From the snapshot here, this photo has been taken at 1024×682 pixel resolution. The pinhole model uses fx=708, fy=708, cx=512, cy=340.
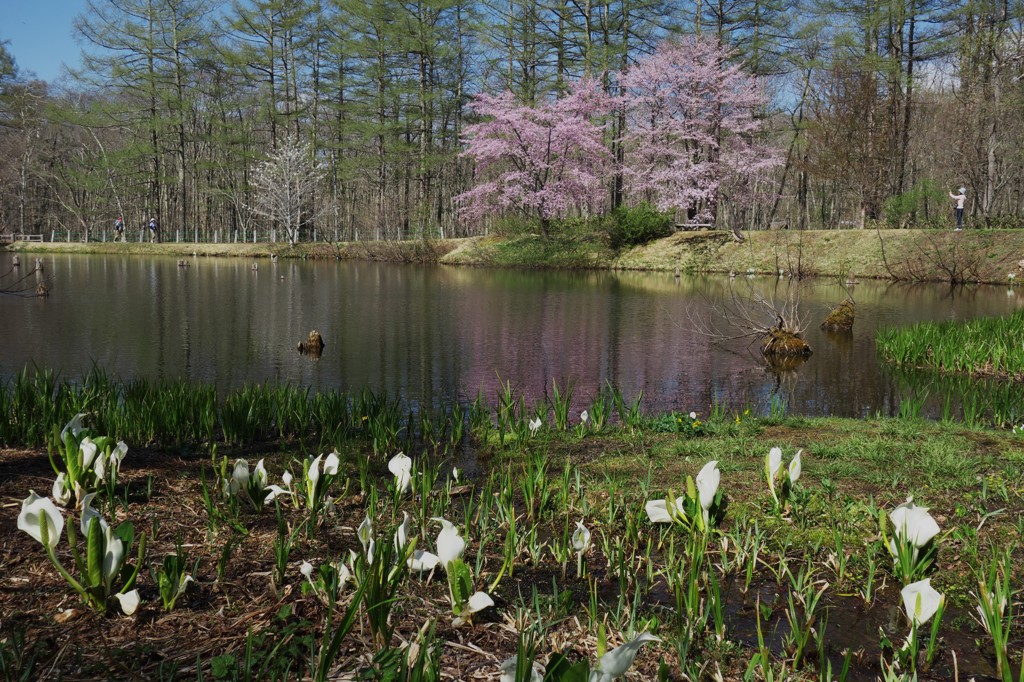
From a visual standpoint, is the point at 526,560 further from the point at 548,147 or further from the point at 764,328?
the point at 548,147

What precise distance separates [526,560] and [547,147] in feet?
110

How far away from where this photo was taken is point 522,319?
16375 mm

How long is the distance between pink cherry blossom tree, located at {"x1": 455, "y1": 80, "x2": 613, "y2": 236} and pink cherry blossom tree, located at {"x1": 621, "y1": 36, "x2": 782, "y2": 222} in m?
1.82

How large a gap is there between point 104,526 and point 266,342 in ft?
35.8

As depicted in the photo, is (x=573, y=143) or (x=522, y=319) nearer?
(x=522, y=319)

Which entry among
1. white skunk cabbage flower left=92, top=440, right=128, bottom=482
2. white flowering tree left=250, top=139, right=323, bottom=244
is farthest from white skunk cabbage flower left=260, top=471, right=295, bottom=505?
white flowering tree left=250, top=139, right=323, bottom=244

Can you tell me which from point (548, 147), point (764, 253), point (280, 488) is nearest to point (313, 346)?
point (280, 488)

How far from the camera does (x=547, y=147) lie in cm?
3525

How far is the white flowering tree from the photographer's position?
44.1m

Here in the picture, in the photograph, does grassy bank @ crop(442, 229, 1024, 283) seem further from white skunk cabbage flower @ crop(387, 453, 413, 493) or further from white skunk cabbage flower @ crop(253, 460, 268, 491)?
white skunk cabbage flower @ crop(253, 460, 268, 491)

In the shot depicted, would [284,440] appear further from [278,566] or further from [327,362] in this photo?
[327,362]

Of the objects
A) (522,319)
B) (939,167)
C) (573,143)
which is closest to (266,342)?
(522,319)

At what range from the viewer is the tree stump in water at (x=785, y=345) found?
12250mm

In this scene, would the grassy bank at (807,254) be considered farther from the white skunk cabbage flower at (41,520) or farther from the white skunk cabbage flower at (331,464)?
the white skunk cabbage flower at (41,520)
